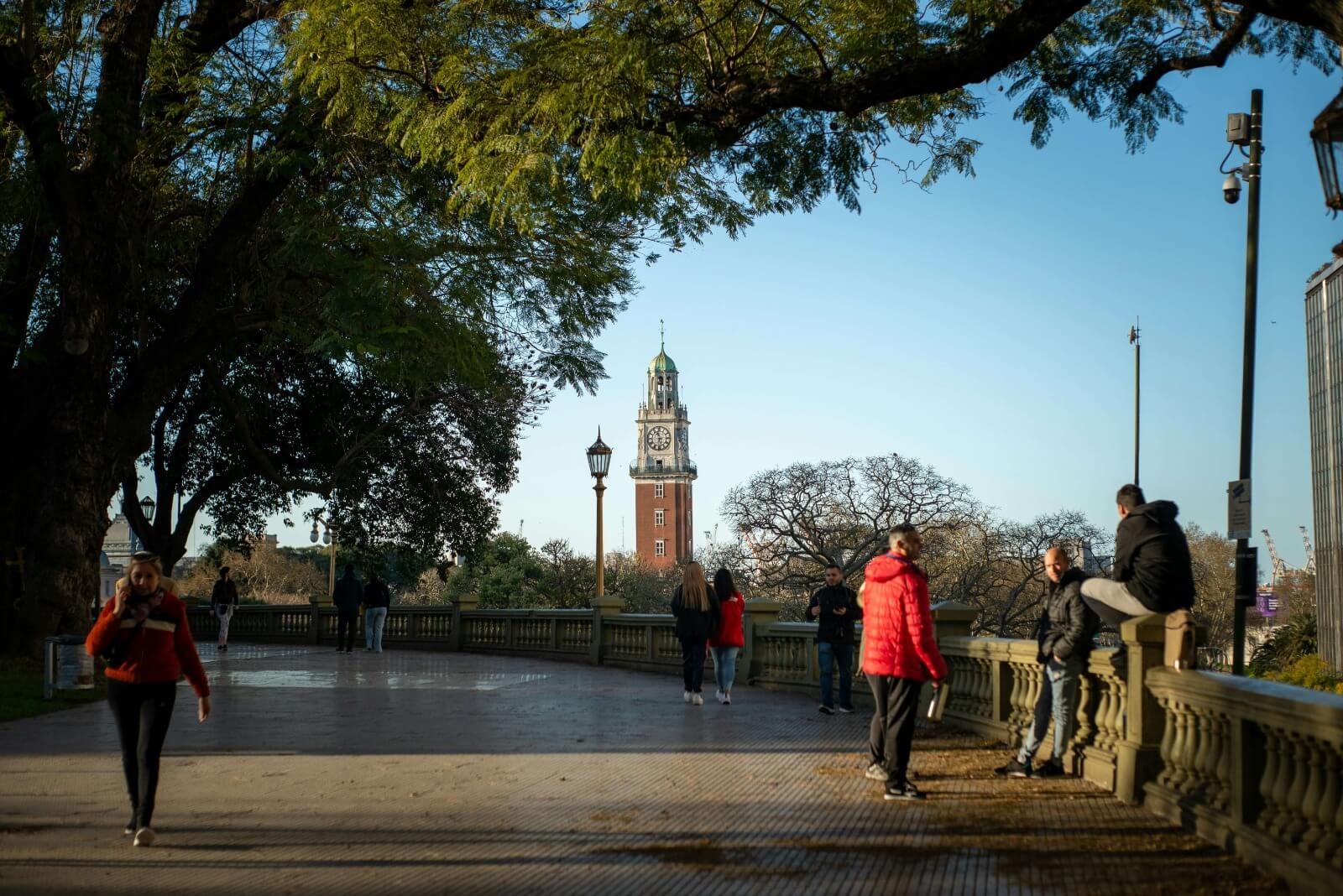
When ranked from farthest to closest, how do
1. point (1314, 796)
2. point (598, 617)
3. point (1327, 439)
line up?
point (1327, 439), point (598, 617), point (1314, 796)

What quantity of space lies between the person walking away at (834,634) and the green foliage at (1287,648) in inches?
739

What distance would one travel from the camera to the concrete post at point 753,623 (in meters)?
20.1

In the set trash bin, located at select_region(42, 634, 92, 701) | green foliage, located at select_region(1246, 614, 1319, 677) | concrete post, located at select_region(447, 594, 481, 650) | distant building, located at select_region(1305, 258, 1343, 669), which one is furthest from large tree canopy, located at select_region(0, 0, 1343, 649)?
distant building, located at select_region(1305, 258, 1343, 669)

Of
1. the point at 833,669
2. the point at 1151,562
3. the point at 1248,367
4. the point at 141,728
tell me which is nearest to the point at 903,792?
the point at 1151,562

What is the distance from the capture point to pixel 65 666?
53.7 ft

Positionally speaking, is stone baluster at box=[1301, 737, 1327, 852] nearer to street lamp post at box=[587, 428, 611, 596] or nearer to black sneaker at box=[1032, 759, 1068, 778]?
black sneaker at box=[1032, 759, 1068, 778]

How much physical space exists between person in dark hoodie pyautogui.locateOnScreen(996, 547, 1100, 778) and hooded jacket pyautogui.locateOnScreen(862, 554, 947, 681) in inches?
43.1

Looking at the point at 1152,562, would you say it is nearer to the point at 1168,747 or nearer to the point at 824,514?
the point at 1168,747

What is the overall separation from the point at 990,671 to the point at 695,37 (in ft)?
21.5

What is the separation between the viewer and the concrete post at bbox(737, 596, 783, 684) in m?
20.1

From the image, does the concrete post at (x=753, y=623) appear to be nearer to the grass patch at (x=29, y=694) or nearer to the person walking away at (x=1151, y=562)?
the grass patch at (x=29, y=694)

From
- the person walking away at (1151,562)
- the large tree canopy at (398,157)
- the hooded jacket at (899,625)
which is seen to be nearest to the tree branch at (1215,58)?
the large tree canopy at (398,157)

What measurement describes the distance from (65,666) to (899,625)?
37.9 ft

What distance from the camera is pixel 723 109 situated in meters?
9.27
